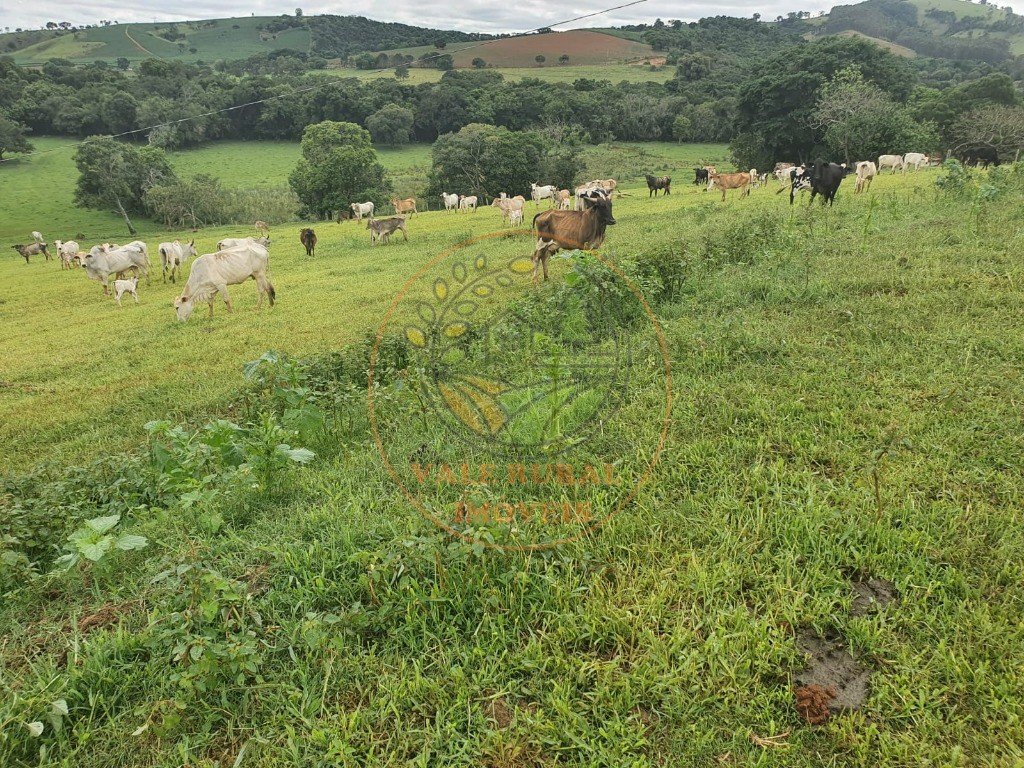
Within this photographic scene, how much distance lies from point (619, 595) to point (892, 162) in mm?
36095

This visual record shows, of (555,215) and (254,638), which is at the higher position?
(555,215)

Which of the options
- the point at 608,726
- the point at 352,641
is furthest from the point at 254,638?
the point at 608,726

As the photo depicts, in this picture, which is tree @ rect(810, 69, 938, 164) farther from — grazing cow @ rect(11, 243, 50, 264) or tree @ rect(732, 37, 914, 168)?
grazing cow @ rect(11, 243, 50, 264)

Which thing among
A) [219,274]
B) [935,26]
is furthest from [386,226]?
[935,26]

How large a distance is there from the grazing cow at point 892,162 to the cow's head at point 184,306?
33.4 meters

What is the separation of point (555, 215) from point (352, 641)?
8.59 metres

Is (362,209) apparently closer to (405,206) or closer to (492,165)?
(405,206)

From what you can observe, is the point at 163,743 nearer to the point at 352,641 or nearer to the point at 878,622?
the point at 352,641

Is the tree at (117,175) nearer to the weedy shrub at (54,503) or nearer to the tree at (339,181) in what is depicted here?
the tree at (339,181)

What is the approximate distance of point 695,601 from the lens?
248 cm

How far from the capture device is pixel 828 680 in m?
2.16

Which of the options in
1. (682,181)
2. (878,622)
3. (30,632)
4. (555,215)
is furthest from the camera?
(682,181)

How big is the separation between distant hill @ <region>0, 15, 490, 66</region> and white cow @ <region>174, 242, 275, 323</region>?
113481mm

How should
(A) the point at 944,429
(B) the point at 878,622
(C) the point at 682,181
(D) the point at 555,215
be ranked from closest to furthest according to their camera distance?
1. (B) the point at 878,622
2. (A) the point at 944,429
3. (D) the point at 555,215
4. (C) the point at 682,181
